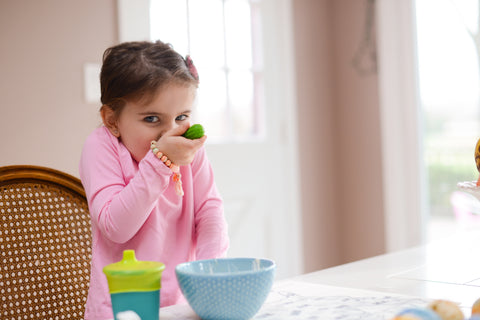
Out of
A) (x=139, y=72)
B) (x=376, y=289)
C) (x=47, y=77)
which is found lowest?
(x=376, y=289)

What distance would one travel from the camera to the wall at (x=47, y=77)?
1.85 m

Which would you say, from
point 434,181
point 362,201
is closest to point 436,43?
point 434,181

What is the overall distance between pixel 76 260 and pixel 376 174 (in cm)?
202

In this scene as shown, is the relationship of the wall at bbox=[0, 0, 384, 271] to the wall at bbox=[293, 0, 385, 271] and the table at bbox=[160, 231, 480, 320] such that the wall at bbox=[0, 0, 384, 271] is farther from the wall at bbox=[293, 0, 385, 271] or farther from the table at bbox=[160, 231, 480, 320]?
the table at bbox=[160, 231, 480, 320]

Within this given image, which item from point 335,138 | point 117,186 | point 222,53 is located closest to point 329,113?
point 335,138

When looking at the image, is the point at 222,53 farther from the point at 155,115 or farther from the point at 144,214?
the point at 144,214

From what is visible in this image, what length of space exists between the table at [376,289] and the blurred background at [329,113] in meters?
1.43

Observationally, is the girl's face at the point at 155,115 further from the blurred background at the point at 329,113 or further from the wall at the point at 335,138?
the wall at the point at 335,138

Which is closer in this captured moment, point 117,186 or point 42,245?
point 117,186

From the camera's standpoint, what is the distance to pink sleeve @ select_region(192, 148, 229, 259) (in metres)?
1.03

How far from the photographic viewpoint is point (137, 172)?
0.92m

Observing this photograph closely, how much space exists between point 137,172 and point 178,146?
12 cm

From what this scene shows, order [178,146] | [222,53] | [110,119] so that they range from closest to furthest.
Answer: [178,146], [110,119], [222,53]

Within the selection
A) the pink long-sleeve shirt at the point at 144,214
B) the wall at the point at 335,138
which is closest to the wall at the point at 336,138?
the wall at the point at 335,138
